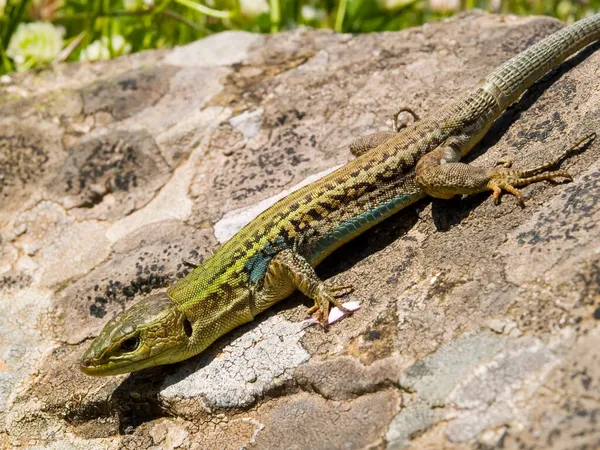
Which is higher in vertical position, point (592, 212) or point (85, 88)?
point (592, 212)

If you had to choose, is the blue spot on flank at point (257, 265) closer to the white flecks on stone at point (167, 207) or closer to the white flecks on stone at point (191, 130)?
the white flecks on stone at point (167, 207)

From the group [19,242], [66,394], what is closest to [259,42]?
[19,242]

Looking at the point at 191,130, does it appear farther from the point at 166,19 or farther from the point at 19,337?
the point at 166,19

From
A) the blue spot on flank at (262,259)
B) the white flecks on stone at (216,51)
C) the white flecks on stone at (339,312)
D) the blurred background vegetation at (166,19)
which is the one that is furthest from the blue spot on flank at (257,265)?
the blurred background vegetation at (166,19)

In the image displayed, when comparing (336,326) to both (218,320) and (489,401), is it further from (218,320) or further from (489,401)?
(489,401)

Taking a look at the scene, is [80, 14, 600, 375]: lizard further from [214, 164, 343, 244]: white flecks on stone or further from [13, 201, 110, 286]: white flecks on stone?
[13, 201, 110, 286]: white flecks on stone

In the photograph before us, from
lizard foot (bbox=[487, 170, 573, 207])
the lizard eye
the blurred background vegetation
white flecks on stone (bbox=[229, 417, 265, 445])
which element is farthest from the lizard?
the blurred background vegetation

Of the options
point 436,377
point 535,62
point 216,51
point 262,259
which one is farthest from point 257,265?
point 216,51
